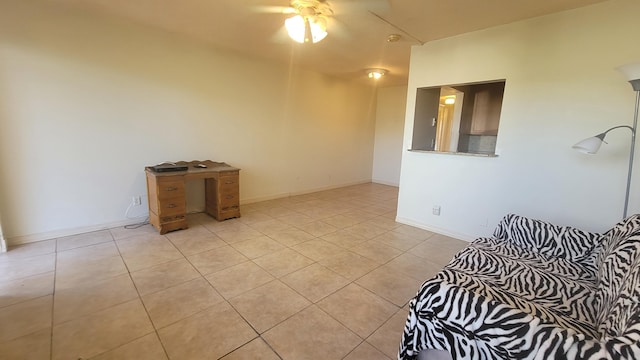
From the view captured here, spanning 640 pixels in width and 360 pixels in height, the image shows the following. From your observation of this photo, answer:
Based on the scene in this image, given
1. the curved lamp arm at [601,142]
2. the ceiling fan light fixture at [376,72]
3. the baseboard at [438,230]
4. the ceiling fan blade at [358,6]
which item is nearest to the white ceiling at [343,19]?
the ceiling fan blade at [358,6]

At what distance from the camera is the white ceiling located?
2.53m

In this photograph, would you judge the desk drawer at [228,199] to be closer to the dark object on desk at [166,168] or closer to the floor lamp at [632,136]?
the dark object on desk at [166,168]

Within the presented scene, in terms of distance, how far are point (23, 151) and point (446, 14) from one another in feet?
15.5

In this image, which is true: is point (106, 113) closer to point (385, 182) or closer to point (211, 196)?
point (211, 196)

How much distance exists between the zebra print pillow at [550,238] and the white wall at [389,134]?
4.51 metres

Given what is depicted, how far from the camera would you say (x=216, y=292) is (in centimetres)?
219

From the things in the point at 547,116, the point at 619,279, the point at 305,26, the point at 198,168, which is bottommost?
the point at 619,279

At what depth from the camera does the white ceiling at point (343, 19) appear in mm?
2527

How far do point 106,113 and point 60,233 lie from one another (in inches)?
60.4

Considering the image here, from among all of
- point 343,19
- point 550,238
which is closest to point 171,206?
point 343,19

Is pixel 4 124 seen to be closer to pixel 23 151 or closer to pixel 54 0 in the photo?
pixel 23 151

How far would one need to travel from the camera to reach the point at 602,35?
2.39 m

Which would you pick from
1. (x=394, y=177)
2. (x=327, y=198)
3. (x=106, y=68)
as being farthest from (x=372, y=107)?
(x=106, y=68)

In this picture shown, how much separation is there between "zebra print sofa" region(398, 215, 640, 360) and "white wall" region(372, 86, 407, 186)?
15.2ft
